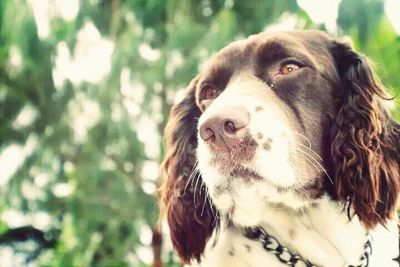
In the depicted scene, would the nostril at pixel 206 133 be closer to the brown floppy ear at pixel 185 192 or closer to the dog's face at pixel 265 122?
the dog's face at pixel 265 122

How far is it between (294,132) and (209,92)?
223mm

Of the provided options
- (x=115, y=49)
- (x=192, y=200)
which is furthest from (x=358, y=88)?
(x=115, y=49)

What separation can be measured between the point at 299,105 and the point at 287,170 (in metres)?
0.12

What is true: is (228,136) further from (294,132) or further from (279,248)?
(279,248)

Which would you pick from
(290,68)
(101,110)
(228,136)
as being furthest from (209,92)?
(101,110)

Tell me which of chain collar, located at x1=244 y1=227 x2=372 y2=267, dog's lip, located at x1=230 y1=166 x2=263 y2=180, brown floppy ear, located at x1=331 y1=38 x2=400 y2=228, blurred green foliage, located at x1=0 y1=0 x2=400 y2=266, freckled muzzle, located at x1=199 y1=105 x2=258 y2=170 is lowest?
blurred green foliage, located at x1=0 y1=0 x2=400 y2=266

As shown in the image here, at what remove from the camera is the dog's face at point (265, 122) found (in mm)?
1026

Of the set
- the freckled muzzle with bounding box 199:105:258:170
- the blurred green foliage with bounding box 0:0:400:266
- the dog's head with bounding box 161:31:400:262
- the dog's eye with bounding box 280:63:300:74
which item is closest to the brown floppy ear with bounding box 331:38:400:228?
the dog's head with bounding box 161:31:400:262

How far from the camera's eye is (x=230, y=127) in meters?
1.00

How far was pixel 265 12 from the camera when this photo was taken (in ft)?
7.70

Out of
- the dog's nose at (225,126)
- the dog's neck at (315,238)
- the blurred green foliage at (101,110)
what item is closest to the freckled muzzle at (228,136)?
the dog's nose at (225,126)

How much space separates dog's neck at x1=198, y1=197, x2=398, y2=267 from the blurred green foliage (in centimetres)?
121

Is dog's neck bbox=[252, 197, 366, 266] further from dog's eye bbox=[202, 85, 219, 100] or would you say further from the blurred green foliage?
the blurred green foliage

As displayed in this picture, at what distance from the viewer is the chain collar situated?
1.18 metres
